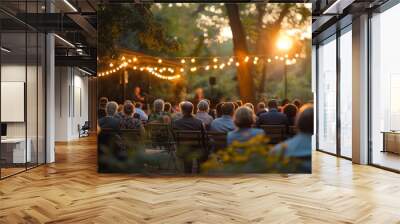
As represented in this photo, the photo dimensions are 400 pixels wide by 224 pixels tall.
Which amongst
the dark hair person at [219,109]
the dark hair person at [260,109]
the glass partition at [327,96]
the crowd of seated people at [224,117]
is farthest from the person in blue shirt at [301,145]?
the glass partition at [327,96]

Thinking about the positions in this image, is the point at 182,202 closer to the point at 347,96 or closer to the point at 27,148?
the point at 27,148

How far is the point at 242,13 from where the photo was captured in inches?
286

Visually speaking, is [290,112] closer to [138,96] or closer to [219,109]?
[219,109]

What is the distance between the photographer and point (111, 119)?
7301 millimetres

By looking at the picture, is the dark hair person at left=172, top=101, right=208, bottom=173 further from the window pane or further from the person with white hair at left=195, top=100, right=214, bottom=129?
the window pane

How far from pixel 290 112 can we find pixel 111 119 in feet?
10.4

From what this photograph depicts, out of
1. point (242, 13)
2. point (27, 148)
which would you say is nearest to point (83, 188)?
point (27, 148)

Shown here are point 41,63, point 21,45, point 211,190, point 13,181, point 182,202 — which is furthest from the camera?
point 41,63

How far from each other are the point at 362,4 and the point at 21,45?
672 centimetres

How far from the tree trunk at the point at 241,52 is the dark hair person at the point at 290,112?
0.62 metres

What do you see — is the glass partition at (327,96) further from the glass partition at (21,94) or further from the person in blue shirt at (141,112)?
the glass partition at (21,94)

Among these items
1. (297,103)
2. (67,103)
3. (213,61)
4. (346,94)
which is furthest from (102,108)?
(67,103)

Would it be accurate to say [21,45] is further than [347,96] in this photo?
No

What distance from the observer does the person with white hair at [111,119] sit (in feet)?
23.9
